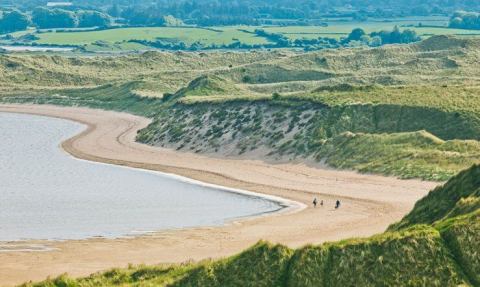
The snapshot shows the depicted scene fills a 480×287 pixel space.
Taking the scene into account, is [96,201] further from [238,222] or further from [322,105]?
[322,105]

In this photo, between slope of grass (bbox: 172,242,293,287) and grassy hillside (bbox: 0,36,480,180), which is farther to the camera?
grassy hillside (bbox: 0,36,480,180)

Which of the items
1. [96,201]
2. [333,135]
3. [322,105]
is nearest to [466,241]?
[96,201]

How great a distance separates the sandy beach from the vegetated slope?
39.5 feet

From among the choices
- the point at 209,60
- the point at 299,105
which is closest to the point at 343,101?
the point at 299,105

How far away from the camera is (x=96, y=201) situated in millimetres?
64812

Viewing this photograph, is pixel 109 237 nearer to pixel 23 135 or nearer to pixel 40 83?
pixel 23 135

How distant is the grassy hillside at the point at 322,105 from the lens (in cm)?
7644

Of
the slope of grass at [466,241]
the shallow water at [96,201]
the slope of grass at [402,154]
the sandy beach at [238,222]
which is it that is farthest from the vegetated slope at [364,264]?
the slope of grass at [402,154]

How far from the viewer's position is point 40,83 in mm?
166500

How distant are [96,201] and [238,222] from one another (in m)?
11.8

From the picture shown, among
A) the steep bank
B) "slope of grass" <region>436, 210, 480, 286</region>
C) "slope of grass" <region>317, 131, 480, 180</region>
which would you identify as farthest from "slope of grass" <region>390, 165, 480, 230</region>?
the steep bank

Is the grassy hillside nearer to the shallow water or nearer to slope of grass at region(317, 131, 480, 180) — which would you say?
slope of grass at region(317, 131, 480, 180)

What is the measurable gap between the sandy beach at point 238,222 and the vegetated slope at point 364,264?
12036mm

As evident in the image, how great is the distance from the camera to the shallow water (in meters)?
55.8
